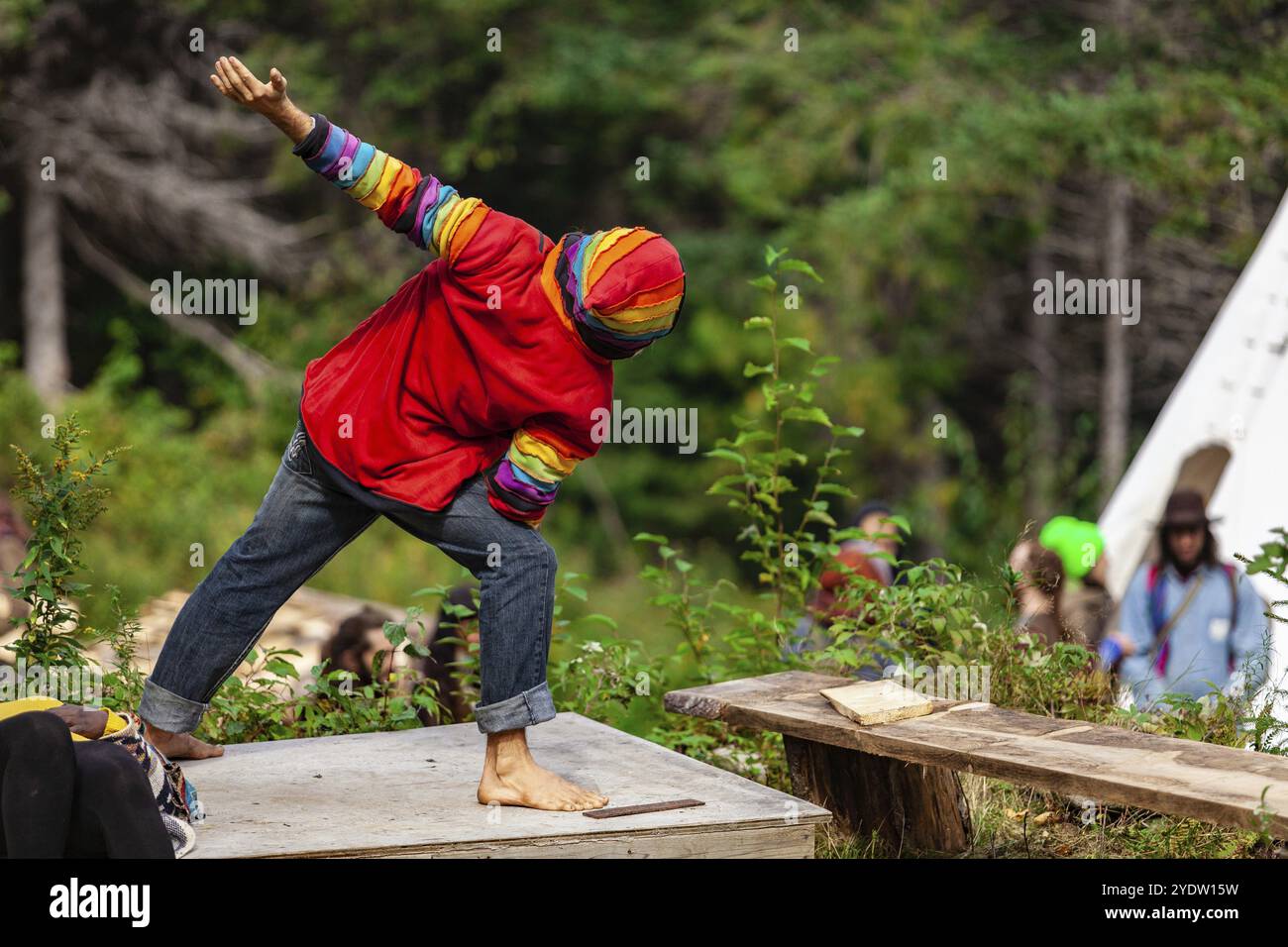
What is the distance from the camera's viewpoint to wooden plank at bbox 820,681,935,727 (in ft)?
11.5

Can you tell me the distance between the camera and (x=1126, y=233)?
16109mm

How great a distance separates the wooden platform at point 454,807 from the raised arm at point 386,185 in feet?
4.00

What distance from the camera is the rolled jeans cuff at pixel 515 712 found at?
3422 millimetres

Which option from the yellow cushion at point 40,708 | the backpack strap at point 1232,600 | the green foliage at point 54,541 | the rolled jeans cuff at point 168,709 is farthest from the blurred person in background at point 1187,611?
the yellow cushion at point 40,708

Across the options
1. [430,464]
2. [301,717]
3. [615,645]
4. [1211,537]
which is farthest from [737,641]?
[1211,537]

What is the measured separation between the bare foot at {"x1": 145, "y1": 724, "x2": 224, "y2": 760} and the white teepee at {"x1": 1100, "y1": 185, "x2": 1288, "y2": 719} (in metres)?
5.11

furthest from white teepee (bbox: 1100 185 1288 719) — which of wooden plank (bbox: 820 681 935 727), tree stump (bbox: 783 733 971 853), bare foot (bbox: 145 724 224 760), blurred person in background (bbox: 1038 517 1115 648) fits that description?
bare foot (bbox: 145 724 224 760)

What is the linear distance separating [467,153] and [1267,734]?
15147mm

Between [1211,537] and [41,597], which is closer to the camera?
[41,597]

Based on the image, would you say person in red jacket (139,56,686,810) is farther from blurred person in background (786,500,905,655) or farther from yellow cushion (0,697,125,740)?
blurred person in background (786,500,905,655)

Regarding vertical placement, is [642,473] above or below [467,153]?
below

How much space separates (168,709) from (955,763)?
178 cm

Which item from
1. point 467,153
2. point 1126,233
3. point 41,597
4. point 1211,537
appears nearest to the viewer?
point 41,597

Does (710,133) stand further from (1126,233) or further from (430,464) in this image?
(430,464)
